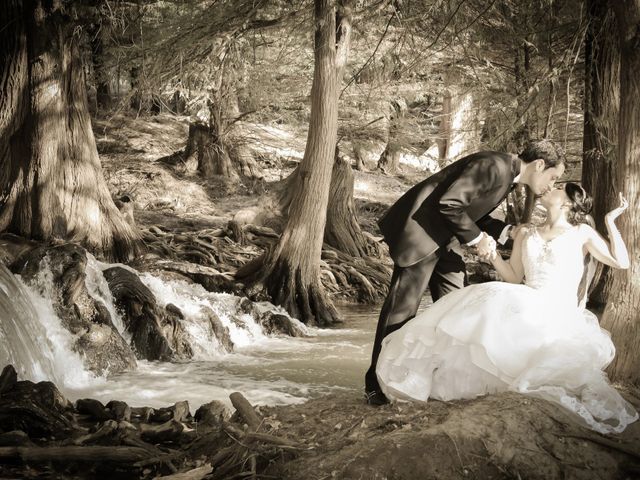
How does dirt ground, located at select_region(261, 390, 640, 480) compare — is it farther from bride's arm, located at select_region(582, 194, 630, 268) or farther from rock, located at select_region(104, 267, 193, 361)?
rock, located at select_region(104, 267, 193, 361)

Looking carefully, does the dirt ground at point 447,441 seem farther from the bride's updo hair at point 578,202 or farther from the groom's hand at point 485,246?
the bride's updo hair at point 578,202

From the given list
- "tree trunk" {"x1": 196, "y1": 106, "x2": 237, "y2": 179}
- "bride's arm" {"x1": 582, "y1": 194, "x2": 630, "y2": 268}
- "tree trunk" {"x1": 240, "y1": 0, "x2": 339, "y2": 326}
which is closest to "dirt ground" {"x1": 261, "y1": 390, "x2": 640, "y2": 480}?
"bride's arm" {"x1": 582, "y1": 194, "x2": 630, "y2": 268}

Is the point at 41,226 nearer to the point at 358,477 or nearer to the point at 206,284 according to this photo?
the point at 206,284

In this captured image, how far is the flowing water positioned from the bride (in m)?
2.62

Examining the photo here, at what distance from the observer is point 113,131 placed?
807 inches

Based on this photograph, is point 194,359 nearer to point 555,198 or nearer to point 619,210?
point 555,198

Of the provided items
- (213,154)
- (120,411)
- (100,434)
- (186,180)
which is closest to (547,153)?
(100,434)

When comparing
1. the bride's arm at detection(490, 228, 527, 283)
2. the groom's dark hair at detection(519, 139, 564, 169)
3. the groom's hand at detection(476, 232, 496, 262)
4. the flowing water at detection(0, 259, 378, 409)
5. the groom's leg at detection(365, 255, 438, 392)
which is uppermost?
the groom's dark hair at detection(519, 139, 564, 169)

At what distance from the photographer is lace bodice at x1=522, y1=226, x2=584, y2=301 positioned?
197 inches

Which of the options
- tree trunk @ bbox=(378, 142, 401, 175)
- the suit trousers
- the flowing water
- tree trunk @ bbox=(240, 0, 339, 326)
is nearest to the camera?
the suit trousers

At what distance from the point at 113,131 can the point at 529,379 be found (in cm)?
1784

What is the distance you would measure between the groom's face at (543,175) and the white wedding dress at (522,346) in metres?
0.35

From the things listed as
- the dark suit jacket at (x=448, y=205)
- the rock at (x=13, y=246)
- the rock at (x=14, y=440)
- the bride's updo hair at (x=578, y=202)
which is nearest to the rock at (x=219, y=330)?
the rock at (x=13, y=246)

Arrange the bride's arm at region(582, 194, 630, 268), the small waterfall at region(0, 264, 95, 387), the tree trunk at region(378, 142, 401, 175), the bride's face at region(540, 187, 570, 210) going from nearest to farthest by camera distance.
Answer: the bride's arm at region(582, 194, 630, 268) < the bride's face at region(540, 187, 570, 210) < the small waterfall at region(0, 264, 95, 387) < the tree trunk at region(378, 142, 401, 175)
